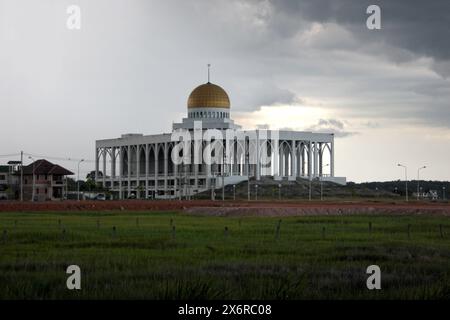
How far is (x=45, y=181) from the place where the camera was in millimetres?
134750

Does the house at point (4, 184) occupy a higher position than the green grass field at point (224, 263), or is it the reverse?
the house at point (4, 184)

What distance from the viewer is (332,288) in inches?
914

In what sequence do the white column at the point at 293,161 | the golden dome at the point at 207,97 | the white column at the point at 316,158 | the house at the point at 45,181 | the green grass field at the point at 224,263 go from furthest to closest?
1. the white column at the point at 316,158
2. the white column at the point at 293,161
3. the golden dome at the point at 207,97
4. the house at the point at 45,181
5. the green grass field at the point at 224,263

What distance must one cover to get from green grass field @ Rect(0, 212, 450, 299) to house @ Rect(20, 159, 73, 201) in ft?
293

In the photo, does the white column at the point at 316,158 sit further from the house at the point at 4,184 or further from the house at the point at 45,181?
the house at the point at 4,184

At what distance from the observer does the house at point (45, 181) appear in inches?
5246

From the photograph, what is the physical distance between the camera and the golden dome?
15025cm

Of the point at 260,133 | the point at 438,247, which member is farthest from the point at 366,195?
the point at 438,247

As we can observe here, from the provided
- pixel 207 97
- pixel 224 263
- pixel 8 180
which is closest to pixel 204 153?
pixel 207 97

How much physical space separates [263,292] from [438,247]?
16.1 m

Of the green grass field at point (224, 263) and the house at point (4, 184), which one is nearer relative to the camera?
the green grass field at point (224, 263)

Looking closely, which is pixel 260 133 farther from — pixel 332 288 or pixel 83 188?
pixel 332 288

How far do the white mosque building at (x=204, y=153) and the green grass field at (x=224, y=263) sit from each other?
9945 cm

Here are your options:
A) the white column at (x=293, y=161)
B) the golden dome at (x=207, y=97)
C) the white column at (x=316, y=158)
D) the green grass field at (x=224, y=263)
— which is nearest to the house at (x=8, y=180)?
the golden dome at (x=207, y=97)
